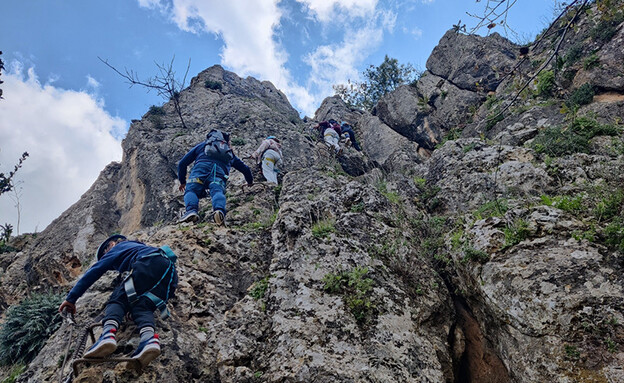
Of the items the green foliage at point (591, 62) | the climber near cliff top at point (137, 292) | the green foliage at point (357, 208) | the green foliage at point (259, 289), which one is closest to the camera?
the climber near cliff top at point (137, 292)

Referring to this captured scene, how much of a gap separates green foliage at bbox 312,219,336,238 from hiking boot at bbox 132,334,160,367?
295cm

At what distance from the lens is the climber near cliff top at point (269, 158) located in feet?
34.8

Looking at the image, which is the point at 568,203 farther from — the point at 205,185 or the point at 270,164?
the point at 270,164

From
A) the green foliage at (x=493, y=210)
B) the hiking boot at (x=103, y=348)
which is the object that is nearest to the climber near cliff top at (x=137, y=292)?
the hiking boot at (x=103, y=348)

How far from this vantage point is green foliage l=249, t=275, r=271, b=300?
5266 mm

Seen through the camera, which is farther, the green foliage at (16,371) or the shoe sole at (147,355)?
the green foliage at (16,371)

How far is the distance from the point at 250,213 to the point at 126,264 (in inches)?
→ 156

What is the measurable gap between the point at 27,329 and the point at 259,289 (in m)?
4.38

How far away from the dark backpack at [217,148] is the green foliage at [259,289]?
388cm

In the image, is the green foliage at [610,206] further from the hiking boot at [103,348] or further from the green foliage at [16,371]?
the green foliage at [16,371]

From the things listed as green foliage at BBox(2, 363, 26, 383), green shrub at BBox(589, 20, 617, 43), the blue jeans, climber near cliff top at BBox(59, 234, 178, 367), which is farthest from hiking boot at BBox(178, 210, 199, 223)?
green shrub at BBox(589, 20, 617, 43)

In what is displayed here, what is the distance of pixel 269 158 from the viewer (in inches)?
428

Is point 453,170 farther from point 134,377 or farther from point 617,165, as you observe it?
point 134,377

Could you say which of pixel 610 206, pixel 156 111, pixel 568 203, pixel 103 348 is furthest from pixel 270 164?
pixel 156 111
